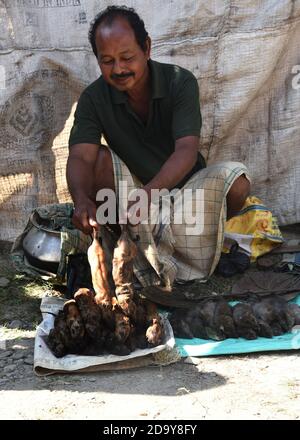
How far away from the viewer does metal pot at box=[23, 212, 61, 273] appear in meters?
4.43

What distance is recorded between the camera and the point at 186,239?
4312 mm

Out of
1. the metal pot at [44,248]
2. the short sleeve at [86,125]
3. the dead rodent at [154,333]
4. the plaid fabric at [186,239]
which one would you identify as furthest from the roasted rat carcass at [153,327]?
the short sleeve at [86,125]

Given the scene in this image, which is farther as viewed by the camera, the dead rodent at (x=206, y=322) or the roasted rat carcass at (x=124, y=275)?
the dead rodent at (x=206, y=322)

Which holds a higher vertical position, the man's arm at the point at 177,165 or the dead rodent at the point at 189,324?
the man's arm at the point at 177,165

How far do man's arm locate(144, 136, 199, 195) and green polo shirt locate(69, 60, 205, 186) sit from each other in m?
0.06

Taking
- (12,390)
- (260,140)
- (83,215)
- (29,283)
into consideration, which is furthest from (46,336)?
(260,140)

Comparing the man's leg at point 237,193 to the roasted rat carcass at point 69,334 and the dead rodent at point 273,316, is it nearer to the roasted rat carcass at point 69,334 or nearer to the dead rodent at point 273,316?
the dead rodent at point 273,316

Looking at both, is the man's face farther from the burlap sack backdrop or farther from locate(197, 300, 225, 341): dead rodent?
locate(197, 300, 225, 341): dead rodent

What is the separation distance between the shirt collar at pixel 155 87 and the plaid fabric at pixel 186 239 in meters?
0.34

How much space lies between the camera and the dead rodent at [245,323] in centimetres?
363

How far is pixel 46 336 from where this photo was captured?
139 inches

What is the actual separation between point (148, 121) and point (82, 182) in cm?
57

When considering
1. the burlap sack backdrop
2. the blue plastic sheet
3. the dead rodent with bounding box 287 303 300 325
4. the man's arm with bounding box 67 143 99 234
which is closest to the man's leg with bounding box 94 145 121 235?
the man's arm with bounding box 67 143 99 234

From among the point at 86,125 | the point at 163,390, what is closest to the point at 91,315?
the point at 163,390
